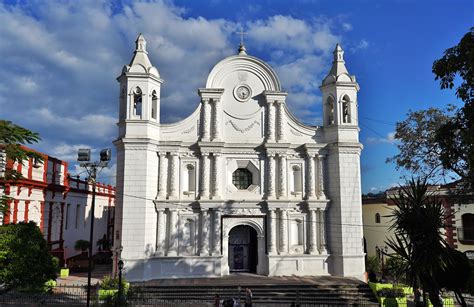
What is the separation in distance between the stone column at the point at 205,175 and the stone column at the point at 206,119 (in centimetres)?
114

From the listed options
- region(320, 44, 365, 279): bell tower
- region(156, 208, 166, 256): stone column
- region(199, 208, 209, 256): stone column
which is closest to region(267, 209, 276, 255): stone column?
region(320, 44, 365, 279): bell tower

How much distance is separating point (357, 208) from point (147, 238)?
1228cm

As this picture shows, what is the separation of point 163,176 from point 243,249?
654 cm

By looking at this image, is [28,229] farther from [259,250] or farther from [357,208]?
[357,208]

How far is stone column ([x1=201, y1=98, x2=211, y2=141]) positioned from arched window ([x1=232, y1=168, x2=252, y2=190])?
113 inches

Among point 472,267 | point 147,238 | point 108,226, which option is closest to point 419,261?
point 472,267

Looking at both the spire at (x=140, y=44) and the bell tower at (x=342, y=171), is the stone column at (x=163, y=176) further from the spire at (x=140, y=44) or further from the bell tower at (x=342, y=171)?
the bell tower at (x=342, y=171)

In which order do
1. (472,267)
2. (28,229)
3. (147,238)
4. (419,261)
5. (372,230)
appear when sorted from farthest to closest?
(372,230) < (147,238) < (28,229) < (472,267) < (419,261)

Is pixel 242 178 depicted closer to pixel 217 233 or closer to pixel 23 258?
pixel 217 233

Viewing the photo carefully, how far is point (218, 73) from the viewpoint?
24.2 metres

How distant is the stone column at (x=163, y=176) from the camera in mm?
22734

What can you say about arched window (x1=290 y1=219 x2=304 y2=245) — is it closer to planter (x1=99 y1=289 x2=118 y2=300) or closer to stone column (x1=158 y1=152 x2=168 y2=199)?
stone column (x1=158 y1=152 x2=168 y2=199)

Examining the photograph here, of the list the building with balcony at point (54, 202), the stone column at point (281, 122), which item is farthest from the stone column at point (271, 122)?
the building with balcony at point (54, 202)

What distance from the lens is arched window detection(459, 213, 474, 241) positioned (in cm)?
2581
